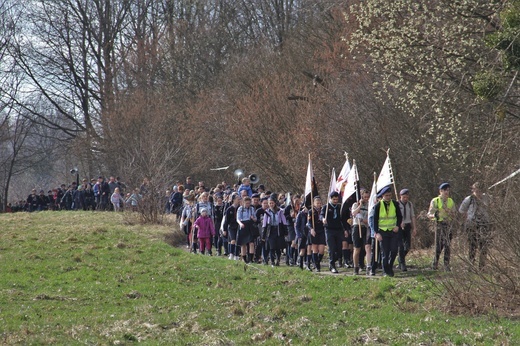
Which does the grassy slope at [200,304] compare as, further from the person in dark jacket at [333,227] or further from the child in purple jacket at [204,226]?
the child in purple jacket at [204,226]

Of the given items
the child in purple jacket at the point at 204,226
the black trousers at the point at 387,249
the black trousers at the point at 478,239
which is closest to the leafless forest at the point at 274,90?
the black trousers at the point at 478,239

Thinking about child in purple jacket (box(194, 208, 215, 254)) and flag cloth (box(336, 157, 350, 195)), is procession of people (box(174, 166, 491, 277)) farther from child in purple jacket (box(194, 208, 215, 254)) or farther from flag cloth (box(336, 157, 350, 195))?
flag cloth (box(336, 157, 350, 195))

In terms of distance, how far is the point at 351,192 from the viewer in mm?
21641

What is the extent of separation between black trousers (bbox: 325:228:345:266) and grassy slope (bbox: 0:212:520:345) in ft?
3.29

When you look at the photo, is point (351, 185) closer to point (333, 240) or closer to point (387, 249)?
point (333, 240)

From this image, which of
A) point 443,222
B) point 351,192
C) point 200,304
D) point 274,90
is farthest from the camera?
point 274,90

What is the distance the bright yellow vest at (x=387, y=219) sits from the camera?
755 inches

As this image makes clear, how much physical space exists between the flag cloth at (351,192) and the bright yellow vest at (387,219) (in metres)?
2.07

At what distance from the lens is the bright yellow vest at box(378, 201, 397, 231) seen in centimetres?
1919

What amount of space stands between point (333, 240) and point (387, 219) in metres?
2.49

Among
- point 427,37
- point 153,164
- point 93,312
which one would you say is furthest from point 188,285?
point 153,164

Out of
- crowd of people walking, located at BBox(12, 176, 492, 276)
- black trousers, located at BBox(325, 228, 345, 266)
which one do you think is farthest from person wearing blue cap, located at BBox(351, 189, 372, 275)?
black trousers, located at BBox(325, 228, 345, 266)

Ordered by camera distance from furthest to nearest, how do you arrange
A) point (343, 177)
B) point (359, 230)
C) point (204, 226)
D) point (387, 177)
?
point (204, 226)
point (343, 177)
point (359, 230)
point (387, 177)

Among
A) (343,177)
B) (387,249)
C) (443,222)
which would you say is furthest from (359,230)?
(443,222)
